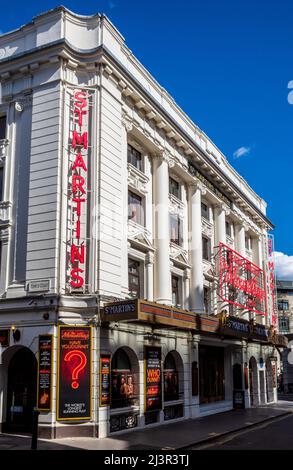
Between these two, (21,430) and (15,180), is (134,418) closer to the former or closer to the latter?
(21,430)

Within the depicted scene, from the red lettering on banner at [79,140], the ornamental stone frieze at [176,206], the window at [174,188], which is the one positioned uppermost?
the window at [174,188]

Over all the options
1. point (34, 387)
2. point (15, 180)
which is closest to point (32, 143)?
point (15, 180)

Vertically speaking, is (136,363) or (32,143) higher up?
(32,143)

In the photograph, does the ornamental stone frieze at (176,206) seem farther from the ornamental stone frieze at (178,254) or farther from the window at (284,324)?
the window at (284,324)

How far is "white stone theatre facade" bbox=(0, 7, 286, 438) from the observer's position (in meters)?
18.0

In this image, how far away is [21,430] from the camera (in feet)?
59.7

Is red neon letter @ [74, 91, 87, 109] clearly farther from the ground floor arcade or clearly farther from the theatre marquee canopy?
the ground floor arcade

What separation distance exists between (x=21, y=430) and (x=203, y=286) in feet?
45.7

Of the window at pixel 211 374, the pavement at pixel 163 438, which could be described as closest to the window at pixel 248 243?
the window at pixel 211 374

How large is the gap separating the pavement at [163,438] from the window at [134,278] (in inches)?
223

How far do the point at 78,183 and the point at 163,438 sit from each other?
961cm

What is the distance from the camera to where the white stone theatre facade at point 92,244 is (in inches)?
711

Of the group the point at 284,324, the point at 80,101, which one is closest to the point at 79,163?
the point at 80,101

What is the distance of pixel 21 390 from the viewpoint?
18.8 metres
